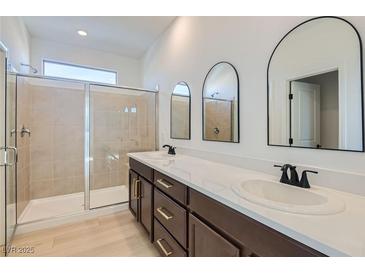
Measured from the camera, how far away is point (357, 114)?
2.96ft

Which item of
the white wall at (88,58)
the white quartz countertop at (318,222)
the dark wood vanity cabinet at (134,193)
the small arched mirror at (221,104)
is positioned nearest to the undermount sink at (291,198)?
the white quartz countertop at (318,222)

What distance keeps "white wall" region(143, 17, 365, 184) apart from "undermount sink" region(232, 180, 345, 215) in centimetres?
20

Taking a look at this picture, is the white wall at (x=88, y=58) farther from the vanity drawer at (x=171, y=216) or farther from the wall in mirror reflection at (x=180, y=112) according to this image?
the vanity drawer at (x=171, y=216)

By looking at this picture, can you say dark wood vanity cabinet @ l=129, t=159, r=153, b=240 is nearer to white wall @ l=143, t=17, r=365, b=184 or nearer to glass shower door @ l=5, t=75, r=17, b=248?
white wall @ l=143, t=17, r=365, b=184

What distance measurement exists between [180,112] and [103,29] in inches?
64.9

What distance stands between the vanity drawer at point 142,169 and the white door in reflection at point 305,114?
1158mm

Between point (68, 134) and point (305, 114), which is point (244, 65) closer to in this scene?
point (305, 114)

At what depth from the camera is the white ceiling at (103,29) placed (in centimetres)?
237

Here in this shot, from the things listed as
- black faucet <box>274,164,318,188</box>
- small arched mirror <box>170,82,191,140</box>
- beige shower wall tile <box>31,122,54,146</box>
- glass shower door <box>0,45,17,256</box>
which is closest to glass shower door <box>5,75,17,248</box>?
glass shower door <box>0,45,17,256</box>

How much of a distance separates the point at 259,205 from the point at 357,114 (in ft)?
2.27

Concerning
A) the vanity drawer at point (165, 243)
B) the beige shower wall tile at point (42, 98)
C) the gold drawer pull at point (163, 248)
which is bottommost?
the gold drawer pull at point (163, 248)

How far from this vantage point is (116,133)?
3.05 m

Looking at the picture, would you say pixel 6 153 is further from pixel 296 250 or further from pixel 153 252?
pixel 296 250
